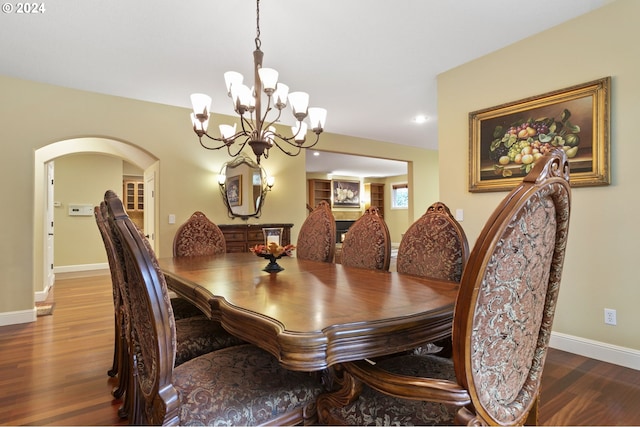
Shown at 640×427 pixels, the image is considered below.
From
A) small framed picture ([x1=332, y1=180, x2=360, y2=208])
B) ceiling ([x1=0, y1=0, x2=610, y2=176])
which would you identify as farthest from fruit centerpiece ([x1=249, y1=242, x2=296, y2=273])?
small framed picture ([x1=332, y1=180, x2=360, y2=208])

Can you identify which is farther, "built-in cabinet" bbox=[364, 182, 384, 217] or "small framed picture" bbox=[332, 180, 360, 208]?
"built-in cabinet" bbox=[364, 182, 384, 217]

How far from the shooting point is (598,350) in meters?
2.42

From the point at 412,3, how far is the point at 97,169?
23.6 ft

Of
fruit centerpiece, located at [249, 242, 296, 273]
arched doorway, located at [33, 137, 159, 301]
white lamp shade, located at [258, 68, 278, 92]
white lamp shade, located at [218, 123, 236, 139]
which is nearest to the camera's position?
fruit centerpiece, located at [249, 242, 296, 273]

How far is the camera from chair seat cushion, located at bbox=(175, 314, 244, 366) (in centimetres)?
158

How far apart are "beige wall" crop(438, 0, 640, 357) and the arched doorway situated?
13.8ft

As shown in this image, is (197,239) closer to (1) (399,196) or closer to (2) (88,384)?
(2) (88,384)

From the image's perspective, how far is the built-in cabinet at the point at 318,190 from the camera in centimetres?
1084

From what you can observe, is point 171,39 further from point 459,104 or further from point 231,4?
point 459,104

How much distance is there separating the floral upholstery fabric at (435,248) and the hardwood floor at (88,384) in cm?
87

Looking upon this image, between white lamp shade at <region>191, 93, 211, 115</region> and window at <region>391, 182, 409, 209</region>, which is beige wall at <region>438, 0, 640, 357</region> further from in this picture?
window at <region>391, 182, 409, 209</region>

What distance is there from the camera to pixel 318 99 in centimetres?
418

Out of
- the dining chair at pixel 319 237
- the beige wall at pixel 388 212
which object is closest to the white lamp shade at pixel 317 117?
the dining chair at pixel 319 237

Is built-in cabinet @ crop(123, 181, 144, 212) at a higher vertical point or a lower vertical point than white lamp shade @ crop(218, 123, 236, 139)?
lower
